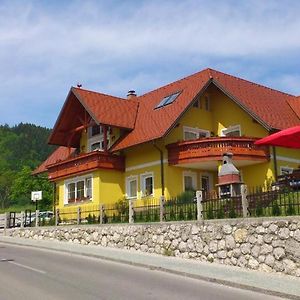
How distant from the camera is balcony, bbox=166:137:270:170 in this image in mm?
25703

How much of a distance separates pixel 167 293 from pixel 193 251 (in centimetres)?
601

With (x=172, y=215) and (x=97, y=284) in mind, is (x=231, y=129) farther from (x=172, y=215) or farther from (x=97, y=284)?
(x=97, y=284)

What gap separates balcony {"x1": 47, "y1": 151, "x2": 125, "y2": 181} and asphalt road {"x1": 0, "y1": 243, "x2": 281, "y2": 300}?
13.6 m

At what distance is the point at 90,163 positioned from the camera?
29.1 metres

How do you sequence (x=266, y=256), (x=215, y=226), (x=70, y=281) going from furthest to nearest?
(x=215, y=226)
(x=266, y=256)
(x=70, y=281)

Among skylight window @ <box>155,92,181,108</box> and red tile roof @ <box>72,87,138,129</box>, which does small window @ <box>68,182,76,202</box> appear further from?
skylight window @ <box>155,92,181,108</box>

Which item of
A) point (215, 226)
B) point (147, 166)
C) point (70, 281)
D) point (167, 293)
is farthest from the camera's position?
point (147, 166)

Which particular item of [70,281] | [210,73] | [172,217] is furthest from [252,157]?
[70,281]

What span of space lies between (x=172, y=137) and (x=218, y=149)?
3392 millimetres

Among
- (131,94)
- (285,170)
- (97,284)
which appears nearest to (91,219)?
(285,170)

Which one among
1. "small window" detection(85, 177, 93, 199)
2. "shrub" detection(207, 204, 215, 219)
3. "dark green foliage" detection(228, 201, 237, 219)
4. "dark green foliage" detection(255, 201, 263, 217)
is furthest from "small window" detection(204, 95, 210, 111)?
"dark green foliage" detection(255, 201, 263, 217)

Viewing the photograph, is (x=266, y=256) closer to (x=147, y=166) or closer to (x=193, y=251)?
(x=193, y=251)

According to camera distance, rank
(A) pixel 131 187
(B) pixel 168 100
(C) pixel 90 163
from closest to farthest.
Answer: (C) pixel 90 163 → (B) pixel 168 100 → (A) pixel 131 187

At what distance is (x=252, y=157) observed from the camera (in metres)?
26.1
